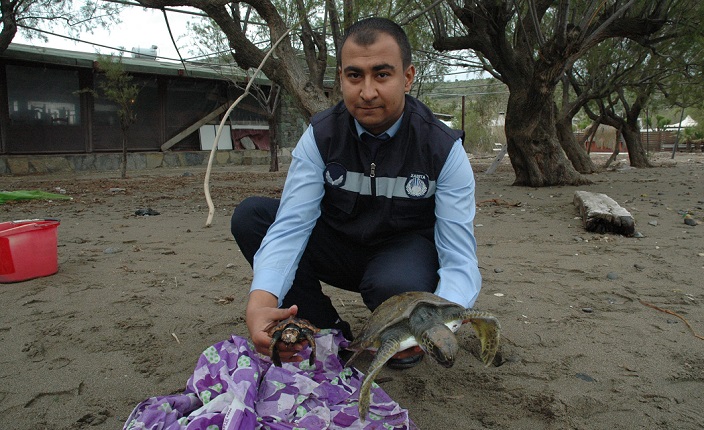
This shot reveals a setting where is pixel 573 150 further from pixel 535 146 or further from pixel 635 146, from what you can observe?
pixel 535 146

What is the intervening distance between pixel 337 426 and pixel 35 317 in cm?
197

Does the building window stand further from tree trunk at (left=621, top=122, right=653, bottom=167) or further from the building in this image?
tree trunk at (left=621, top=122, right=653, bottom=167)

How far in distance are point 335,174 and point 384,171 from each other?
21 cm

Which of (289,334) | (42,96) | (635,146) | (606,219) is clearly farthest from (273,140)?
(289,334)

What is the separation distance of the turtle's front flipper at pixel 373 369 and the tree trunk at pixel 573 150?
12784 mm

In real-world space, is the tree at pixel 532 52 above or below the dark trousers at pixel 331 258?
above

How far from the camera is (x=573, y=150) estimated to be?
43.5 ft

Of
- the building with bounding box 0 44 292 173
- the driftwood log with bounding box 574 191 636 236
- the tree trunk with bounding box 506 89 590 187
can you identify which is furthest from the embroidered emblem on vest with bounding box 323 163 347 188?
the building with bounding box 0 44 292 173

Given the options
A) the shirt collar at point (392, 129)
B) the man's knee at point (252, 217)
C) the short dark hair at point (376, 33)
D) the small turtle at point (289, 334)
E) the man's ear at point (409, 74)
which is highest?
the short dark hair at point (376, 33)

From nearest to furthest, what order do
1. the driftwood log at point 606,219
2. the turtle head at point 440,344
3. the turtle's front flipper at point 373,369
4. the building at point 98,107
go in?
the turtle head at point 440,344, the turtle's front flipper at point 373,369, the driftwood log at point 606,219, the building at point 98,107

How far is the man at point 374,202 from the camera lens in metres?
1.98

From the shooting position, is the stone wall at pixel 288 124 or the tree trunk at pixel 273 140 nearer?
the tree trunk at pixel 273 140

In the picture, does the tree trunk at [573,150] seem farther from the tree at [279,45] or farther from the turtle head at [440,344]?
the turtle head at [440,344]

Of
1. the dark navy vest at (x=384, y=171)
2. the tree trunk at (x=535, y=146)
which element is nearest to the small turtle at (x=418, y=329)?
the dark navy vest at (x=384, y=171)
